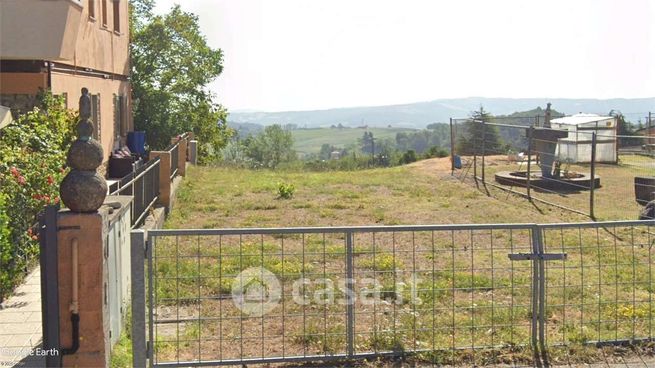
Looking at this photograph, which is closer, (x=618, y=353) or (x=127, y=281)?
(x=618, y=353)

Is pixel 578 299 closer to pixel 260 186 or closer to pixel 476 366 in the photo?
pixel 476 366

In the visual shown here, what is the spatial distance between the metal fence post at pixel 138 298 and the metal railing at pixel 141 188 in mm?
3149

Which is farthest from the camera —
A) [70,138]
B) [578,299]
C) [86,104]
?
[70,138]

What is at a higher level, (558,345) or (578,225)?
(578,225)

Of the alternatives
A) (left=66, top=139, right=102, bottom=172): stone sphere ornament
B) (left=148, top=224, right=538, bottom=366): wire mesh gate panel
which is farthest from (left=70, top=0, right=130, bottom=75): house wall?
(left=66, top=139, right=102, bottom=172): stone sphere ornament

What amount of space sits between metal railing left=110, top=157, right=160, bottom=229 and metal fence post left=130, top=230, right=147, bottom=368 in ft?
10.3

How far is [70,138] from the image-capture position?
1304 centimetres

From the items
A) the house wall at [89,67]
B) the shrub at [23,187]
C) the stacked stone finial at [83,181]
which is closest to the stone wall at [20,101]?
the house wall at [89,67]

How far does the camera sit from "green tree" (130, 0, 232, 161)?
2969 cm

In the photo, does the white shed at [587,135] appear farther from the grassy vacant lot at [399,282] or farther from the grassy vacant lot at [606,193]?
the grassy vacant lot at [399,282]

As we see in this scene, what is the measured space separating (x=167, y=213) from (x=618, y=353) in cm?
949

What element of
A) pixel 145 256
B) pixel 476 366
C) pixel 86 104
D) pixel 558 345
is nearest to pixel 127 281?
pixel 145 256

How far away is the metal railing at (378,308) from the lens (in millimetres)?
6055

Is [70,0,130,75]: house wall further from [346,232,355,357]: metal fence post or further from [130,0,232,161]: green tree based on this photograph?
[346,232,355,357]: metal fence post
